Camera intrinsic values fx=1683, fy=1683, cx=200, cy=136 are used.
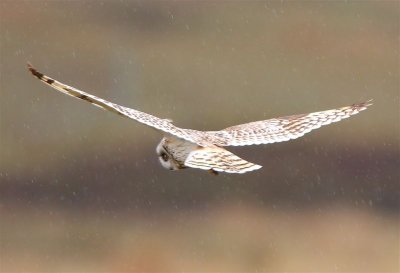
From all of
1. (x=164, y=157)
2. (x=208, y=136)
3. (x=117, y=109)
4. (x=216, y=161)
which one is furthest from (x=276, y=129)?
(x=117, y=109)

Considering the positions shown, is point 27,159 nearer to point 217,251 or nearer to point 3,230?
point 3,230

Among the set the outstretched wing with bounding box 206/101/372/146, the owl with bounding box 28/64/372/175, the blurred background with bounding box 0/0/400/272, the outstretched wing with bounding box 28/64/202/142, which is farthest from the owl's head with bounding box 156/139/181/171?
the blurred background with bounding box 0/0/400/272

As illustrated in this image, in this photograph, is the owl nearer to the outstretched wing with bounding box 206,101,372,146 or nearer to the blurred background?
the outstretched wing with bounding box 206,101,372,146

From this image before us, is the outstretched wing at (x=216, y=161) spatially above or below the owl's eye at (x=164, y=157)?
below

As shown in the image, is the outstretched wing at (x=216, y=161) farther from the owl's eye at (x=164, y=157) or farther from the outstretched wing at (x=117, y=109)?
the owl's eye at (x=164, y=157)

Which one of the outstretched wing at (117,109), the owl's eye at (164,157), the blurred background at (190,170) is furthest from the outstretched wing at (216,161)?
the blurred background at (190,170)

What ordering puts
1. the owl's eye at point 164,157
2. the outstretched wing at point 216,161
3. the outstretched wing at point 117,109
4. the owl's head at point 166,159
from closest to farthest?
the outstretched wing at point 117,109, the outstretched wing at point 216,161, the owl's head at point 166,159, the owl's eye at point 164,157
